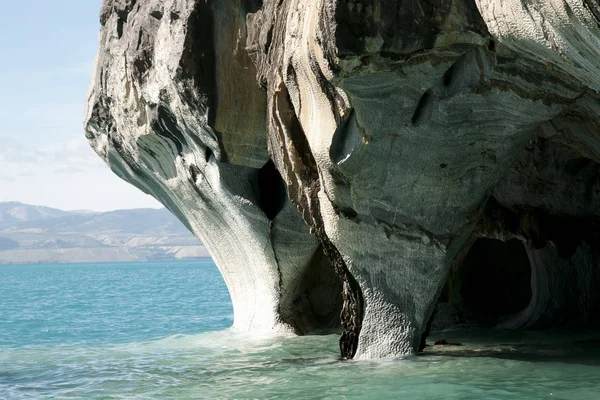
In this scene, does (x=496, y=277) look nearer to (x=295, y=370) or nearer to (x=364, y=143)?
(x=295, y=370)

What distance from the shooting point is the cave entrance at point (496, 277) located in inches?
559

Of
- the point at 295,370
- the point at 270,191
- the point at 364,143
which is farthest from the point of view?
the point at 270,191

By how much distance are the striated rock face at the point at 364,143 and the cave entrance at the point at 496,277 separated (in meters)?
0.81

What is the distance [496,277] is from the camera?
14.7 m

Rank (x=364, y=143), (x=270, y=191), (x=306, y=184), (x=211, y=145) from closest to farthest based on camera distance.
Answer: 1. (x=364, y=143)
2. (x=306, y=184)
3. (x=211, y=145)
4. (x=270, y=191)

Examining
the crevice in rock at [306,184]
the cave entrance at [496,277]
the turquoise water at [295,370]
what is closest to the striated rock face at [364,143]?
the crevice in rock at [306,184]

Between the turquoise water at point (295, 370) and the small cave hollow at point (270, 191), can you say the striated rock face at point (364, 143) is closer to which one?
the small cave hollow at point (270, 191)

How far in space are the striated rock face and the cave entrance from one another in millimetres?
807

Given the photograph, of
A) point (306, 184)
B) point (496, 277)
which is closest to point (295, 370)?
point (306, 184)

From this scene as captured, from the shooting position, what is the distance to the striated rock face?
716cm

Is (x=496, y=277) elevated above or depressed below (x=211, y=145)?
below

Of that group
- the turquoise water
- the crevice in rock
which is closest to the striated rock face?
the crevice in rock

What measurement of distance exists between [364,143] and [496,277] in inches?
292

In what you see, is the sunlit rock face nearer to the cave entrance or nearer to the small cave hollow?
the small cave hollow
